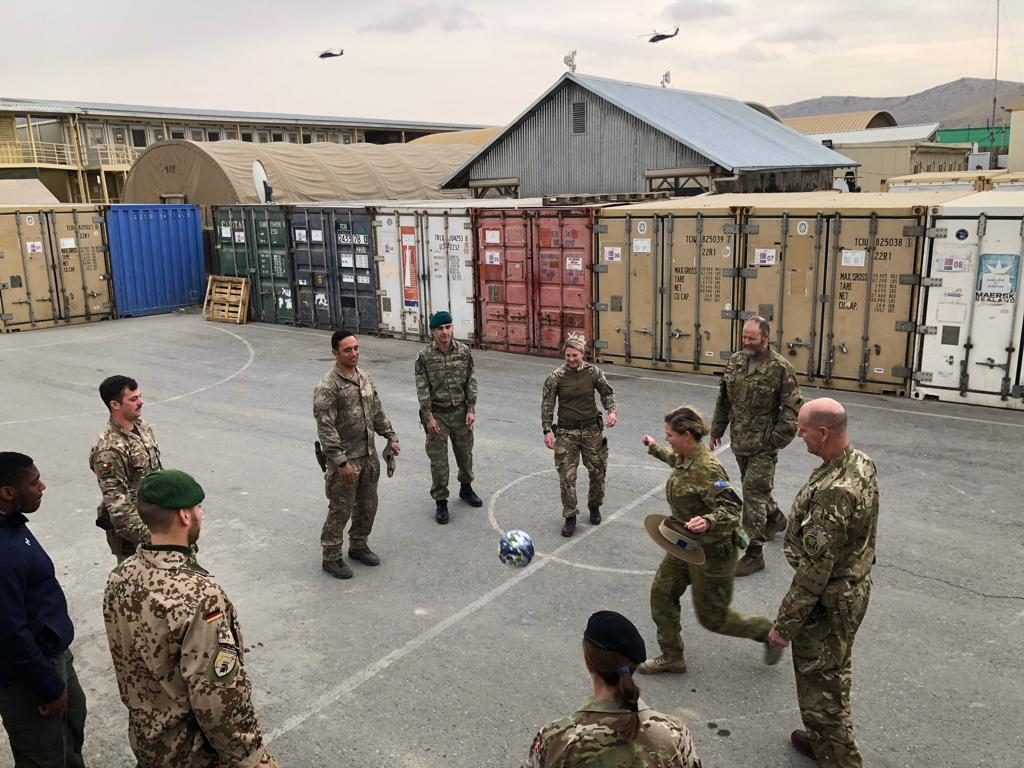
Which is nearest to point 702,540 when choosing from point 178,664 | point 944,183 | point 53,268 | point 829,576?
point 829,576

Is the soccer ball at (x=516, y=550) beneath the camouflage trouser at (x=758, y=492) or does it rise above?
beneath

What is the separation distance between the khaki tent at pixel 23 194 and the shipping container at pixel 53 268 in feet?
24.5

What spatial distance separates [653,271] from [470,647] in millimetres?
10221

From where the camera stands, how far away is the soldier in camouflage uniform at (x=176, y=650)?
10.8 ft

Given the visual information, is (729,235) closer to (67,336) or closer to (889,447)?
(889,447)

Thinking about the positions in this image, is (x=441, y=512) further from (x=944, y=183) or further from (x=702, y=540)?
(x=944, y=183)

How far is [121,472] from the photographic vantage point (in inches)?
219

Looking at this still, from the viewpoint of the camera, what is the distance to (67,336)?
20672mm

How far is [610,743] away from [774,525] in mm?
5425

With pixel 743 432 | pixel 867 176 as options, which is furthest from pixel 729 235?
pixel 867 176

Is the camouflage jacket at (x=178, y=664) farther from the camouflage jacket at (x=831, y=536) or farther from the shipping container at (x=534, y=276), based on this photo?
the shipping container at (x=534, y=276)

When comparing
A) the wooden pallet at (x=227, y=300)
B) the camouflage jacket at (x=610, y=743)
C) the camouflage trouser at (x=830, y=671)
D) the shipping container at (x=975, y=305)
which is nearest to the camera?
the camouflage jacket at (x=610, y=743)

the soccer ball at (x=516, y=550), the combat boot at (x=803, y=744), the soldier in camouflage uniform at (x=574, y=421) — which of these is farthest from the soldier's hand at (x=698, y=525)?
the soldier in camouflage uniform at (x=574, y=421)

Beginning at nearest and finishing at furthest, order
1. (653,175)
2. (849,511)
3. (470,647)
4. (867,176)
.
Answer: (849,511) < (470,647) < (653,175) < (867,176)
